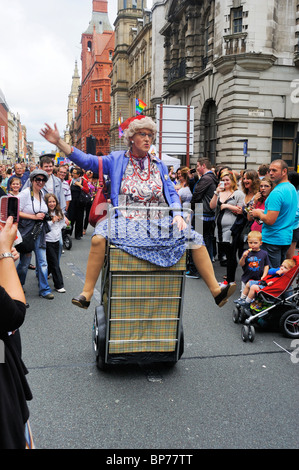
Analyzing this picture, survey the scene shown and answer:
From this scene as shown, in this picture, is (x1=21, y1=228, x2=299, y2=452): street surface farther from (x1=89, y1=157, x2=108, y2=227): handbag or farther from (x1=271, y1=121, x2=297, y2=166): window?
(x1=271, y1=121, x2=297, y2=166): window

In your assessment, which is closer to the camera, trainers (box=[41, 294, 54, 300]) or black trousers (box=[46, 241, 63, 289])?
trainers (box=[41, 294, 54, 300])

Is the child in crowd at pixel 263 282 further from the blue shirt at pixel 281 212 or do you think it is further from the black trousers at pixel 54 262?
the black trousers at pixel 54 262

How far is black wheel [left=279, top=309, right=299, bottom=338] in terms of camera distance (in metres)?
5.09

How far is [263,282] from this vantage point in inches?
210

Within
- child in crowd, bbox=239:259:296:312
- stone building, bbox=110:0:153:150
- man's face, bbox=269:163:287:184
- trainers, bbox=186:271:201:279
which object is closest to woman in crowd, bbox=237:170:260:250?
man's face, bbox=269:163:287:184

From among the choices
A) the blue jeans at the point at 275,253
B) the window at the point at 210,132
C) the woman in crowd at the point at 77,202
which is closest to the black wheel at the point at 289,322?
the blue jeans at the point at 275,253

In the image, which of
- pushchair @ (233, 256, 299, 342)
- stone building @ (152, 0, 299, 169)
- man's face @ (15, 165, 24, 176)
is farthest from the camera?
stone building @ (152, 0, 299, 169)

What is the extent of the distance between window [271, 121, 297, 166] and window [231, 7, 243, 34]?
16.6ft

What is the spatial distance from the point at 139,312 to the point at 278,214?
2607 mm

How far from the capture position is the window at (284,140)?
22.3m

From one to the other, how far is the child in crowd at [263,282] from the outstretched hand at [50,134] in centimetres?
306

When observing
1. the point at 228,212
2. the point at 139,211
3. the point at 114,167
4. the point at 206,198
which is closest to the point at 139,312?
the point at 139,211

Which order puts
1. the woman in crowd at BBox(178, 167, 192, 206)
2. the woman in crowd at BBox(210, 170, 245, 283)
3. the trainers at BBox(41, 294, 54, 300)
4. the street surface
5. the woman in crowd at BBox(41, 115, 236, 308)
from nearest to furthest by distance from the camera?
the street surface → the woman in crowd at BBox(41, 115, 236, 308) → the trainers at BBox(41, 294, 54, 300) → the woman in crowd at BBox(210, 170, 245, 283) → the woman in crowd at BBox(178, 167, 192, 206)
